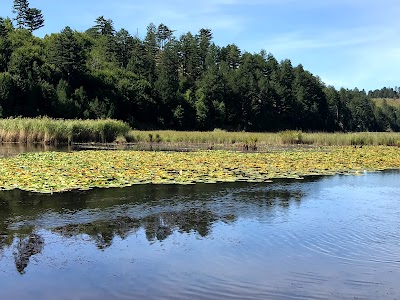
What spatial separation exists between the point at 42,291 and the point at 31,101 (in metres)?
61.4

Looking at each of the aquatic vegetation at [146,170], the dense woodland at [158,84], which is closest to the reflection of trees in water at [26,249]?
the aquatic vegetation at [146,170]

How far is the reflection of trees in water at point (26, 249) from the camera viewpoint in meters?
6.10

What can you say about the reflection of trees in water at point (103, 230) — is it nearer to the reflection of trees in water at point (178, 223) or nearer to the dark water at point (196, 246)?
the dark water at point (196, 246)

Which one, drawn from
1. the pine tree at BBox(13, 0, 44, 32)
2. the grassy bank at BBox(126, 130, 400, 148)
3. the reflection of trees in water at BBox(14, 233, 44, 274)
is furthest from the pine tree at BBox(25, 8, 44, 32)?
the reflection of trees in water at BBox(14, 233, 44, 274)

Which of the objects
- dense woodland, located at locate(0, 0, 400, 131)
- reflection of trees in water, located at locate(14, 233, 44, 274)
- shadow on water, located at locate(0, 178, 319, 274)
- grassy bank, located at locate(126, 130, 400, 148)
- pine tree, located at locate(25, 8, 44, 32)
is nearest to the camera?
reflection of trees in water, located at locate(14, 233, 44, 274)

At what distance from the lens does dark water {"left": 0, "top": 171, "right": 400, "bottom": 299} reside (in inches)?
215

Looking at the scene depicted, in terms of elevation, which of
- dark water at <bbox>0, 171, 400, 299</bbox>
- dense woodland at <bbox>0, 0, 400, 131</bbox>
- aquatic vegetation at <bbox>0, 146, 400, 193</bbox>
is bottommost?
dark water at <bbox>0, 171, 400, 299</bbox>

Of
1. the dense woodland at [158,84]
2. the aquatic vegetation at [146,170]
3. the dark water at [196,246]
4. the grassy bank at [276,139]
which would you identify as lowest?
the dark water at [196,246]

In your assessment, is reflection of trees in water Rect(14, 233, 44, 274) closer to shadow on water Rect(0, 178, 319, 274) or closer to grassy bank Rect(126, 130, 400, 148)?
shadow on water Rect(0, 178, 319, 274)

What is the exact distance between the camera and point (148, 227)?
27.6ft

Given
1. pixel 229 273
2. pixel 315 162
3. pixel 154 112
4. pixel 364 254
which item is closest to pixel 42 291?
pixel 229 273

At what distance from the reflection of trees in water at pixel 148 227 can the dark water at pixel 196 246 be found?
20mm

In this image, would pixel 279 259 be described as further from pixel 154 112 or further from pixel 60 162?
pixel 154 112

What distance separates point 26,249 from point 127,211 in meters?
3.14
